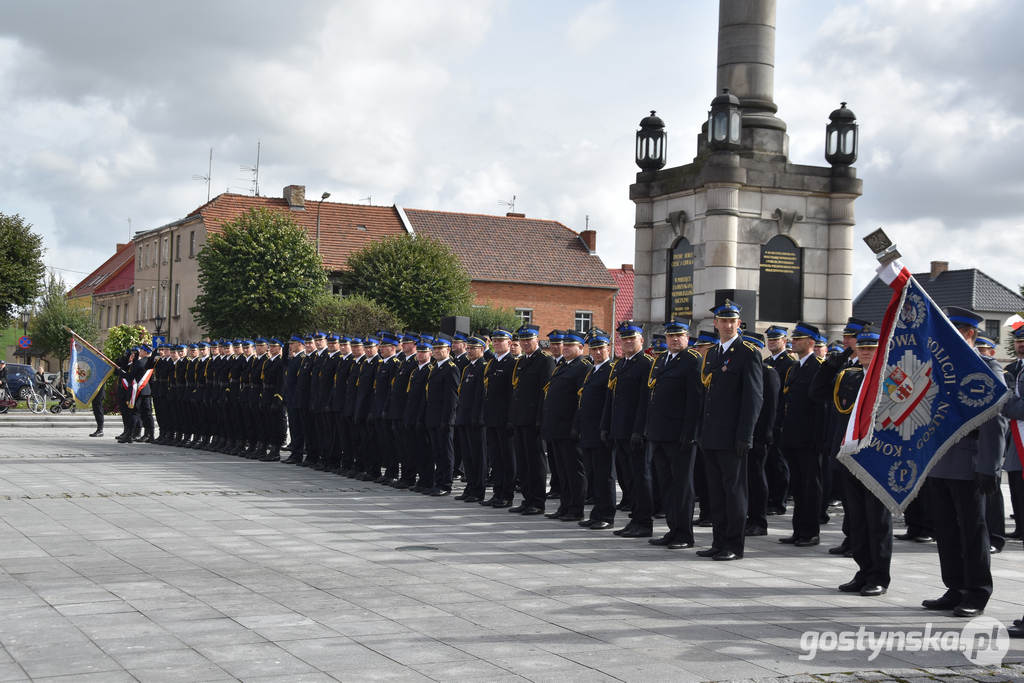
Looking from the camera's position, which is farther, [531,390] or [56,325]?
[56,325]

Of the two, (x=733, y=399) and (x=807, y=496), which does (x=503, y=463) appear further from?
(x=733, y=399)

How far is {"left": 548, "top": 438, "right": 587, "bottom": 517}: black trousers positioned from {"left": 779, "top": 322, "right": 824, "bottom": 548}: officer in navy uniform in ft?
6.97

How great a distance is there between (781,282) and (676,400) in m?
7.45

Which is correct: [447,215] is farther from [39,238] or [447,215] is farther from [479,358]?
[479,358]

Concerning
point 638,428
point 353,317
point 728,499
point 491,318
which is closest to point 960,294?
point 491,318

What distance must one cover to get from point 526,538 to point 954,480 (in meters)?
4.28

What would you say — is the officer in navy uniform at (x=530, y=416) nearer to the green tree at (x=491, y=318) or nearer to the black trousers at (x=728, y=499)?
the black trousers at (x=728, y=499)

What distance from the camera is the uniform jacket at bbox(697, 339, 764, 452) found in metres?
9.79

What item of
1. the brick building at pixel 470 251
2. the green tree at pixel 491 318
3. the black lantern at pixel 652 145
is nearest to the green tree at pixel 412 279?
the green tree at pixel 491 318

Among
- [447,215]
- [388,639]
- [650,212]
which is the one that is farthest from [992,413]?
[447,215]

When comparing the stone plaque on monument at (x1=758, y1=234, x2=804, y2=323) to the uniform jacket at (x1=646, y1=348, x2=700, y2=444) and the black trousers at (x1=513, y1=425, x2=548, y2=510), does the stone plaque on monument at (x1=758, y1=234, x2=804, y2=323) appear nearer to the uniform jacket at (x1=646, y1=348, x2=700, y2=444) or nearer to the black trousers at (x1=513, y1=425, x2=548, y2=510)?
the black trousers at (x1=513, y1=425, x2=548, y2=510)

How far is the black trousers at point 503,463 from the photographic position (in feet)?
44.4

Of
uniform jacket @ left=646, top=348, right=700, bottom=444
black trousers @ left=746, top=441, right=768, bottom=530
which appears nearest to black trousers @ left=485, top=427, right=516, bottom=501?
black trousers @ left=746, top=441, right=768, bottom=530

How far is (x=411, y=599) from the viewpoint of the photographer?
758cm
